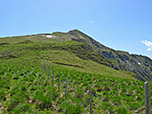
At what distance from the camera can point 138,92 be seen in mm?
12438

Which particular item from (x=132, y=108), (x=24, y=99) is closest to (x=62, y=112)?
(x=24, y=99)

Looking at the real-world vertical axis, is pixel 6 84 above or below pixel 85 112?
above

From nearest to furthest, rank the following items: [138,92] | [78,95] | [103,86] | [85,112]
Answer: [85,112] < [78,95] < [138,92] < [103,86]

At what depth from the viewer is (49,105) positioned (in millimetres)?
8750

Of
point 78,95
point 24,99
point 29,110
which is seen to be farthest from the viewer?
point 78,95

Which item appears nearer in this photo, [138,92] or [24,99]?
[24,99]

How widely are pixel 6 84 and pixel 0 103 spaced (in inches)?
143

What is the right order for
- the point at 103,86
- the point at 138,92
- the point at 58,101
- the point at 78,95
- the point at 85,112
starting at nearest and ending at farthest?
the point at 85,112, the point at 58,101, the point at 78,95, the point at 138,92, the point at 103,86

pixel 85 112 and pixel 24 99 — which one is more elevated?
pixel 24 99

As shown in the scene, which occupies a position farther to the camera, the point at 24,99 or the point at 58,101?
the point at 58,101

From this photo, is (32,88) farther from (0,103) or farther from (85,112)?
(85,112)

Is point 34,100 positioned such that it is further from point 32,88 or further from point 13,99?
point 32,88

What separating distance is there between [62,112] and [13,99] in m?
3.40

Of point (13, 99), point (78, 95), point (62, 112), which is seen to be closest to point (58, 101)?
point (62, 112)
